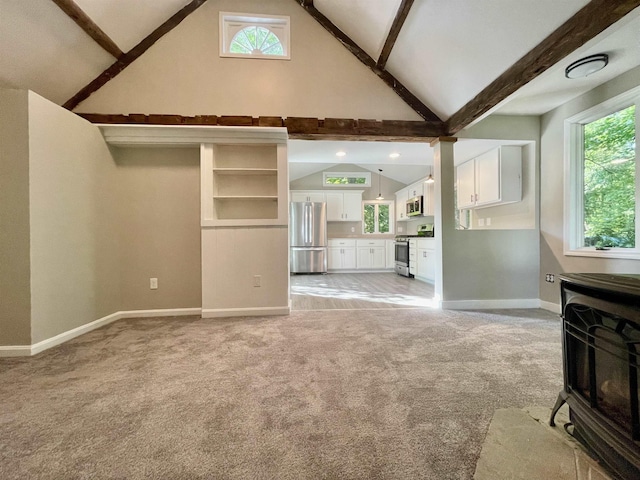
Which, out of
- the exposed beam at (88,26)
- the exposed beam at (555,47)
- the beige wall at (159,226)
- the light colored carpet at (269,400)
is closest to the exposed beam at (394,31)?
the exposed beam at (555,47)

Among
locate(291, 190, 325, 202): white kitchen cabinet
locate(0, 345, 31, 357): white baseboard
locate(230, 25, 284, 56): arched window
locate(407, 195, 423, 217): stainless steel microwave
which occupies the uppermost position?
locate(230, 25, 284, 56): arched window

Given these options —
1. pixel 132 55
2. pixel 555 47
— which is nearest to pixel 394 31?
pixel 555 47

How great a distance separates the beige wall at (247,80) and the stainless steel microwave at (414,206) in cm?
315

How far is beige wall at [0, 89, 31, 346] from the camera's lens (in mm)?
2117

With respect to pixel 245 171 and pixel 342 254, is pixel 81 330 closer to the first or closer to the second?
pixel 245 171

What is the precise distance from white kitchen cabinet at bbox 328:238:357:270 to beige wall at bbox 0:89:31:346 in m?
5.90

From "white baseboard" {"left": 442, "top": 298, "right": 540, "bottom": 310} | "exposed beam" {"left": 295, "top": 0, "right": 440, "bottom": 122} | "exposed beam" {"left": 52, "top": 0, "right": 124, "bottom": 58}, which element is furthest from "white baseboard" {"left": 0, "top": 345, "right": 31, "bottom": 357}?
"exposed beam" {"left": 295, "top": 0, "right": 440, "bottom": 122}

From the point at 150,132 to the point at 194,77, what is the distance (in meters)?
0.81

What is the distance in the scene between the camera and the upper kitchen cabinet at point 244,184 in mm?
3133

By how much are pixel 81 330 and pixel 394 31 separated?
13.9 ft

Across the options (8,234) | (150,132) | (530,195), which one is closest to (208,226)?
(150,132)

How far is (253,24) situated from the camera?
3.28 meters

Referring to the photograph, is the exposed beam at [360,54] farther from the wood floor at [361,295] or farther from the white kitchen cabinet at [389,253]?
the white kitchen cabinet at [389,253]

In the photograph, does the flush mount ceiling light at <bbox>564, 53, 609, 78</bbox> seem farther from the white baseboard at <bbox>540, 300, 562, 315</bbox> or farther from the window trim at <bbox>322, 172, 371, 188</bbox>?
the window trim at <bbox>322, 172, 371, 188</bbox>
